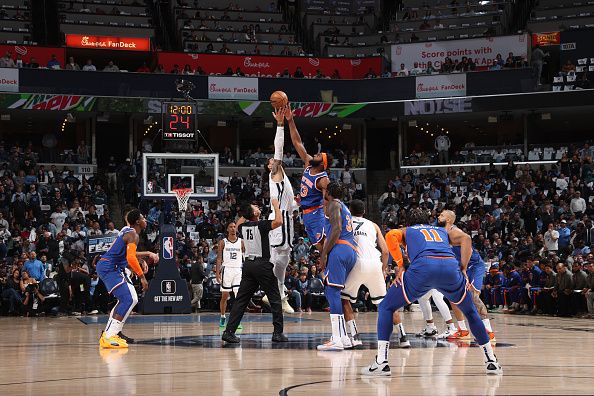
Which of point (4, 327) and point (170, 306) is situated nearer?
point (4, 327)

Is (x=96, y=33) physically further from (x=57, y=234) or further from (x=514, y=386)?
(x=514, y=386)

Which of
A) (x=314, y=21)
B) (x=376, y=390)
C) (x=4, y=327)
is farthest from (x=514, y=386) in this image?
(x=314, y=21)

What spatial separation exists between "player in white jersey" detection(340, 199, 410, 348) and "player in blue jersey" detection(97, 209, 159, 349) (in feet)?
9.79

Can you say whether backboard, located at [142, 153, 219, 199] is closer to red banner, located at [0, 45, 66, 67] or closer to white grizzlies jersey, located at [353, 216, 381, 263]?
white grizzlies jersey, located at [353, 216, 381, 263]

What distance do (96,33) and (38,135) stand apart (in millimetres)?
5308

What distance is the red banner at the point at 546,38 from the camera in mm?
39478

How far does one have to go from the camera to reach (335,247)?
12508 millimetres

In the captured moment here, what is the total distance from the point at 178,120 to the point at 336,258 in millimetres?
13296

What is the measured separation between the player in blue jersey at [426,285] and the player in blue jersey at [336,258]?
2416mm

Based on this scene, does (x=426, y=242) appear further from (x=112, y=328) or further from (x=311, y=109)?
(x=311, y=109)

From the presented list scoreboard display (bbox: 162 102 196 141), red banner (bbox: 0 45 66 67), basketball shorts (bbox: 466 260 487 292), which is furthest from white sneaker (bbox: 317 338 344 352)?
red banner (bbox: 0 45 66 67)

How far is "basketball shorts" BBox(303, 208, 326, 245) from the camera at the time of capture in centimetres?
1335

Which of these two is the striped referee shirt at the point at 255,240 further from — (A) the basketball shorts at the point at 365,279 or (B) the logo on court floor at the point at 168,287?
(B) the logo on court floor at the point at 168,287

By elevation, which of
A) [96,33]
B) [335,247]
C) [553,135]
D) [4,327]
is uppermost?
[96,33]
